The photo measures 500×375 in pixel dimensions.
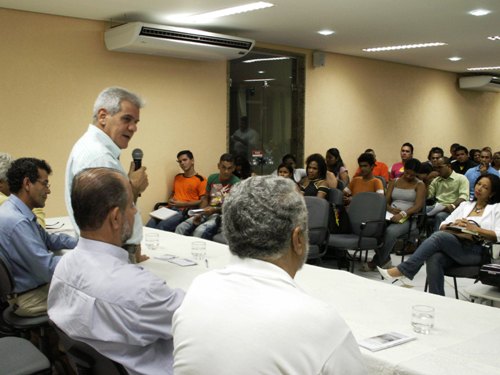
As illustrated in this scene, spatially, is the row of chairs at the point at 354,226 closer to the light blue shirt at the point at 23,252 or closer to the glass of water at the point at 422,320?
the light blue shirt at the point at 23,252

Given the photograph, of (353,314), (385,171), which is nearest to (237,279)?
(353,314)

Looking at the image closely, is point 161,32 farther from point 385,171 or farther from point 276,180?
point 276,180

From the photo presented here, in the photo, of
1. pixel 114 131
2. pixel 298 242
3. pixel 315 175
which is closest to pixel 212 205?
pixel 315 175

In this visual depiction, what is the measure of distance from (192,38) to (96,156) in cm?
423

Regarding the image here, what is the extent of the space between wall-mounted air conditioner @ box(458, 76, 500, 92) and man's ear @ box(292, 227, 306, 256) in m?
11.8

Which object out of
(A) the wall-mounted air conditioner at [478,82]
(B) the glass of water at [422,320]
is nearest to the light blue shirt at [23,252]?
(B) the glass of water at [422,320]

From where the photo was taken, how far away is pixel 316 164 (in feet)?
20.2

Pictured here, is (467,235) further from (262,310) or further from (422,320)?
A: (262,310)

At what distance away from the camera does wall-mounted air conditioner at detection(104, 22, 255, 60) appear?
20.0 feet

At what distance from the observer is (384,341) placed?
193 cm

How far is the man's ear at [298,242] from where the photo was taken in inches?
53.5

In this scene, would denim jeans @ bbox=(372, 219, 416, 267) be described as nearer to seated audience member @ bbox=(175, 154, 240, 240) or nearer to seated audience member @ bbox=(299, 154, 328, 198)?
seated audience member @ bbox=(299, 154, 328, 198)

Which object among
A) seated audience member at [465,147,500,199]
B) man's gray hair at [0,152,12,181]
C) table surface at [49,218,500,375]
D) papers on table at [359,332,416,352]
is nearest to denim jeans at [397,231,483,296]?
table surface at [49,218,500,375]

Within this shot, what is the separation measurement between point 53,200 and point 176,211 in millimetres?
1420
